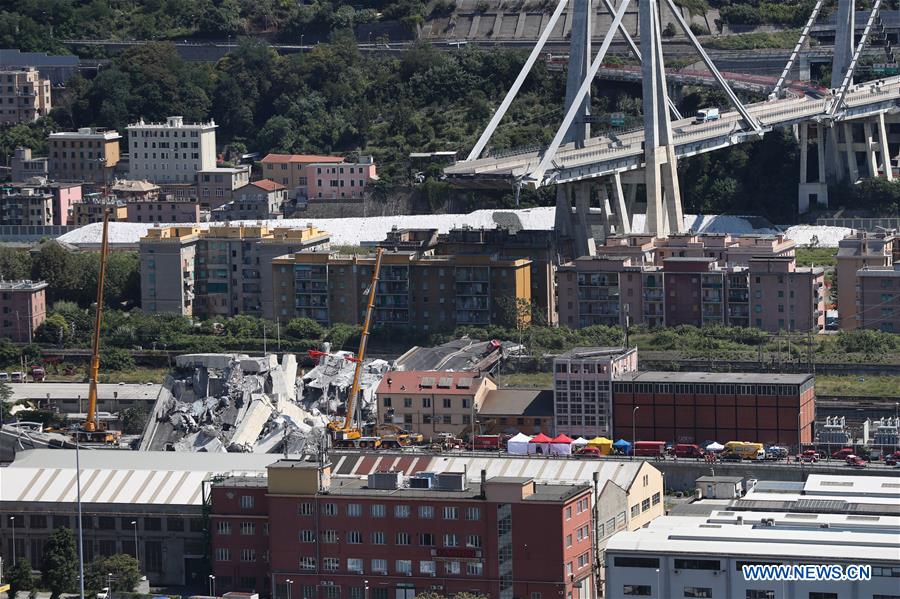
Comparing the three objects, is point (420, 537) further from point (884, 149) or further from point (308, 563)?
point (884, 149)

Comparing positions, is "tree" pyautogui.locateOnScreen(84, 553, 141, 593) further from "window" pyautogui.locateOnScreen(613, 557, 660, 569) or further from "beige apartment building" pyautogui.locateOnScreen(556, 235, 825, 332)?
"beige apartment building" pyautogui.locateOnScreen(556, 235, 825, 332)

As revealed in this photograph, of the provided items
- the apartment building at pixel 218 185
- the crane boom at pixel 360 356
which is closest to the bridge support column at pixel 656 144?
the crane boom at pixel 360 356

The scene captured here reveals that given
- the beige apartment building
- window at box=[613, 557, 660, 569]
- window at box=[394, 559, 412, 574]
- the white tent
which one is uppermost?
the beige apartment building

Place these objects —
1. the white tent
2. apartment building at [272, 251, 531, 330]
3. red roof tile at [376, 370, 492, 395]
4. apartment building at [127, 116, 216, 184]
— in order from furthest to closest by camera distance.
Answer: apartment building at [127, 116, 216, 184] < apartment building at [272, 251, 531, 330] < red roof tile at [376, 370, 492, 395] < the white tent

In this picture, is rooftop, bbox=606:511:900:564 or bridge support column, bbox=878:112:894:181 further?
bridge support column, bbox=878:112:894:181

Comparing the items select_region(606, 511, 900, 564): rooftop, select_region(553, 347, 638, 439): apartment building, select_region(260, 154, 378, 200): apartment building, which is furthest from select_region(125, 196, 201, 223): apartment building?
select_region(606, 511, 900, 564): rooftop

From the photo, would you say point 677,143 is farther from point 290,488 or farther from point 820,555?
point 820,555

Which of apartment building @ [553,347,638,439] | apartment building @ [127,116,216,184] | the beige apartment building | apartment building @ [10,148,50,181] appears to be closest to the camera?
apartment building @ [553,347,638,439]
